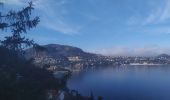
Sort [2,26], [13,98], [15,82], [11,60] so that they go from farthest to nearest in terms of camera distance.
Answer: [11,60] → [2,26] → [15,82] → [13,98]

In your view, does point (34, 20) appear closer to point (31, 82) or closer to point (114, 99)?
point (31, 82)

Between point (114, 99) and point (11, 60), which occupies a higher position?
point (11, 60)

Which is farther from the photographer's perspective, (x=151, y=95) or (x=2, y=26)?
(x=151, y=95)

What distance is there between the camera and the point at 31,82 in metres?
9.38

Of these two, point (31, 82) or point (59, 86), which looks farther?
point (59, 86)

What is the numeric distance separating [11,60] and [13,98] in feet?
7.07

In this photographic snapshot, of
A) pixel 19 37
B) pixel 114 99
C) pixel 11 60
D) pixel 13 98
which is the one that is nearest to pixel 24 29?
pixel 19 37

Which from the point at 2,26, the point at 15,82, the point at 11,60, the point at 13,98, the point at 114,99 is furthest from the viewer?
the point at 114,99

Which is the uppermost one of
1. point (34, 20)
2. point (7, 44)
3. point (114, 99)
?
point (34, 20)

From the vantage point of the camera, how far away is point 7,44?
32.8 feet

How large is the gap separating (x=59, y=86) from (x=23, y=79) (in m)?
1.41

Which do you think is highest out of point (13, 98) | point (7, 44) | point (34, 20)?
point (34, 20)

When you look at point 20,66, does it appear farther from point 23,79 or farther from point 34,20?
point 34,20

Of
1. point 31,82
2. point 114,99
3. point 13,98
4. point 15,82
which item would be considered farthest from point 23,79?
point 114,99
